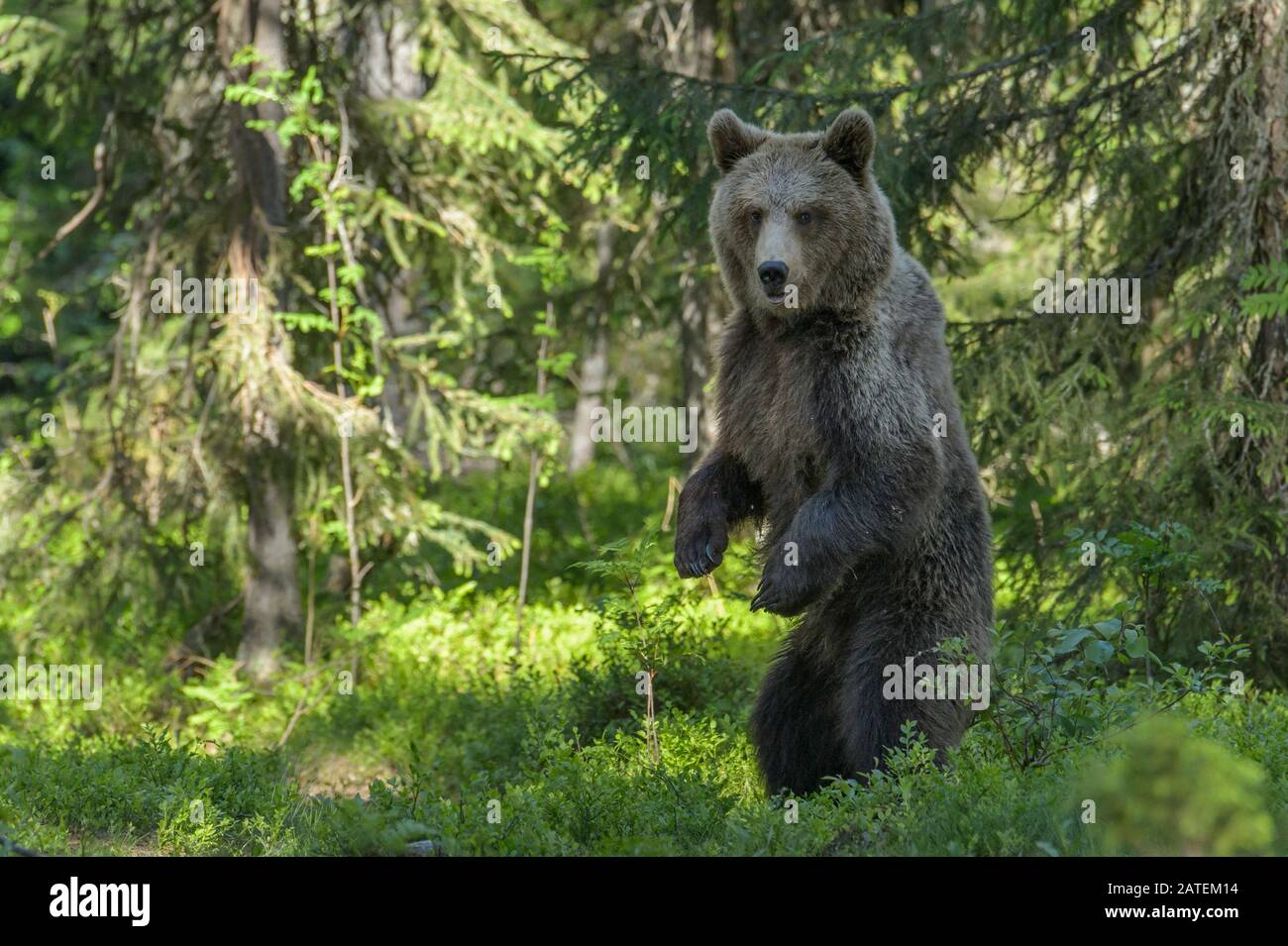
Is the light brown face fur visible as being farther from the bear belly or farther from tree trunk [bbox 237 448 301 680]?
tree trunk [bbox 237 448 301 680]

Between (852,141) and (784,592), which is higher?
(852,141)

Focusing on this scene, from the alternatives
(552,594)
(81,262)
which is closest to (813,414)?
(552,594)

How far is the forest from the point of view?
6.39m

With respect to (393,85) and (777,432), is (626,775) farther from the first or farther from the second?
(393,85)

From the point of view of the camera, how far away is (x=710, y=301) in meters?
12.3

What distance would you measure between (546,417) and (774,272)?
4837 millimetres

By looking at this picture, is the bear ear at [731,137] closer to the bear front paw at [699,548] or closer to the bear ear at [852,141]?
the bear ear at [852,141]

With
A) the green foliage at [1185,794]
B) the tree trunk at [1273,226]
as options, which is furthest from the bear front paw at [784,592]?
the tree trunk at [1273,226]

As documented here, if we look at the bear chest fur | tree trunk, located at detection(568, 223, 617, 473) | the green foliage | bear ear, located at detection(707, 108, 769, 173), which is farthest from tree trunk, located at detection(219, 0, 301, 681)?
the green foliage

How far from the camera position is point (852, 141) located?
639 cm

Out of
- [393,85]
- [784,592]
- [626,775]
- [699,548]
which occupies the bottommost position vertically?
[626,775]

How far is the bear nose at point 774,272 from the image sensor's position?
20.0ft

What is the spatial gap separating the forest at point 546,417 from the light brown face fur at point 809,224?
25.6 inches

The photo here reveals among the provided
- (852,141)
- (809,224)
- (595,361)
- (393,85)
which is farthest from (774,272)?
(595,361)
